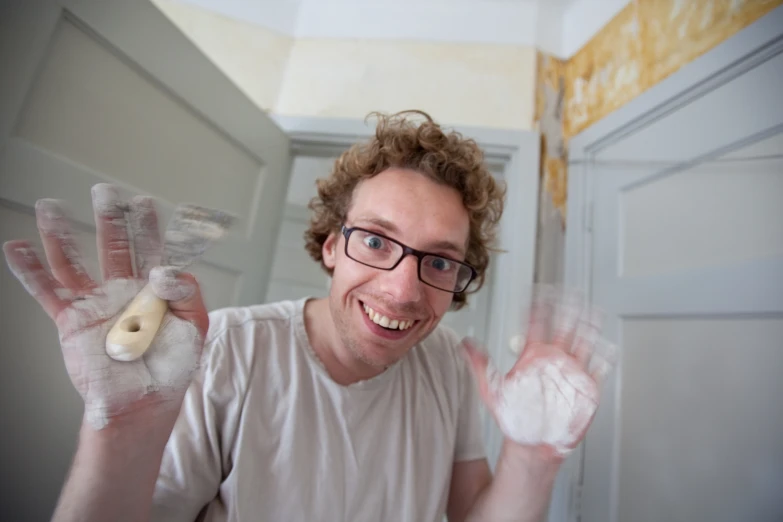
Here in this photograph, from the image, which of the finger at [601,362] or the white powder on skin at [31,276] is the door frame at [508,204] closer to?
the finger at [601,362]

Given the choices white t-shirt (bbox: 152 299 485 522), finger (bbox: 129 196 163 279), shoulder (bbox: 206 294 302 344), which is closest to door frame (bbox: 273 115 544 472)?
white t-shirt (bbox: 152 299 485 522)

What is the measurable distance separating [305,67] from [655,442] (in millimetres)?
1664

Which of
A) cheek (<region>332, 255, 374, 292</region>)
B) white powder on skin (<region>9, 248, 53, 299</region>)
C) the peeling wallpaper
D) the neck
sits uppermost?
the peeling wallpaper

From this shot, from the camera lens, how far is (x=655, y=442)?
872mm

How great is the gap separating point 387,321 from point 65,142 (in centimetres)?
69

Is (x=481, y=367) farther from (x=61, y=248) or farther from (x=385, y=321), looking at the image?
(x=61, y=248)

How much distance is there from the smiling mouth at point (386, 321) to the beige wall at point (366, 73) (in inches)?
37.4

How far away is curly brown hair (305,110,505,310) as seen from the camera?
2.50 feet

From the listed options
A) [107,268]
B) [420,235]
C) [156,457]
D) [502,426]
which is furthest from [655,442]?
[107,268]

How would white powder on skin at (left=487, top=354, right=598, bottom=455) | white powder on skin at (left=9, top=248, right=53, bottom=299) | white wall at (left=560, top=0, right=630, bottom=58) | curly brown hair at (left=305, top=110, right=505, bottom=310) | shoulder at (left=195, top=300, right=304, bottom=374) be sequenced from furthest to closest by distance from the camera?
white wall at (left=560, top=0, right=630, bottom=58) → curly brown hair at (left=305, top=110, right=505, bottom=310) → shoulder at (left=195, top=300, right=304, bottom=374) → white powder on skin at (left=487, top=354, right=598, bottom=455) → white powder on skin at (left=9, top=248, right=53, bottom=299)

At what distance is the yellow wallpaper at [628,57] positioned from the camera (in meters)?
0.87

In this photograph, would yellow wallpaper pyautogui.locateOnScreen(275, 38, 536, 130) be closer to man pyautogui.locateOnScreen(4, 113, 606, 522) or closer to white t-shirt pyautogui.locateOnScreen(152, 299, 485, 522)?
man pyautogui.locateOnScreen(4, 113, 606, 522)

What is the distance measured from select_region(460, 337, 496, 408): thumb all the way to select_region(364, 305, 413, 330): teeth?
4.6 inches

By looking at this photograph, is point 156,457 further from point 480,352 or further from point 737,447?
point 737,447
